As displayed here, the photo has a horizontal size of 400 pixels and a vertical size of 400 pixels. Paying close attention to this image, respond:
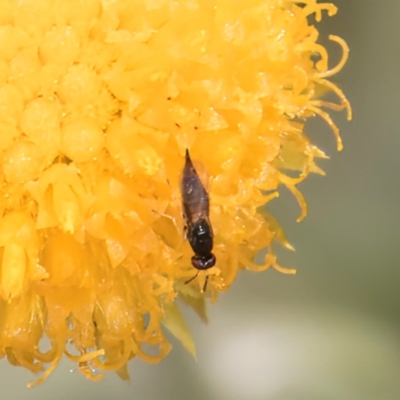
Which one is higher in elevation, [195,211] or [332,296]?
[195,211]

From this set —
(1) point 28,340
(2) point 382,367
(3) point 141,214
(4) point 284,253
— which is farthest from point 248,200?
(2) point 382,367

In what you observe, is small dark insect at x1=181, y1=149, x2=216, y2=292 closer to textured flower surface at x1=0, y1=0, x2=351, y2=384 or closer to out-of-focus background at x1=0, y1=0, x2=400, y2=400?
textured flower surface at x1=0, y1=0, x2=351, y2=384

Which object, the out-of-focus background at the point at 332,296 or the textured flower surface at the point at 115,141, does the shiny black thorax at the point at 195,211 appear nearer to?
the textured flower surface at the point at 115,141

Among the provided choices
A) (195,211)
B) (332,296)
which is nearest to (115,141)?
(195,211)

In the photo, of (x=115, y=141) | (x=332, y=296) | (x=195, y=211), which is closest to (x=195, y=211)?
(x=195, y=211)

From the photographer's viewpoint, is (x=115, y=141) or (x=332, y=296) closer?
(x=115, y=141)

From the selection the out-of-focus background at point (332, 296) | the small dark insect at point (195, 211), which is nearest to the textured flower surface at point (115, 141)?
the small dark insect at point (195, 211)

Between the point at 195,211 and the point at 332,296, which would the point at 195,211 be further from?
the point at 332,296
